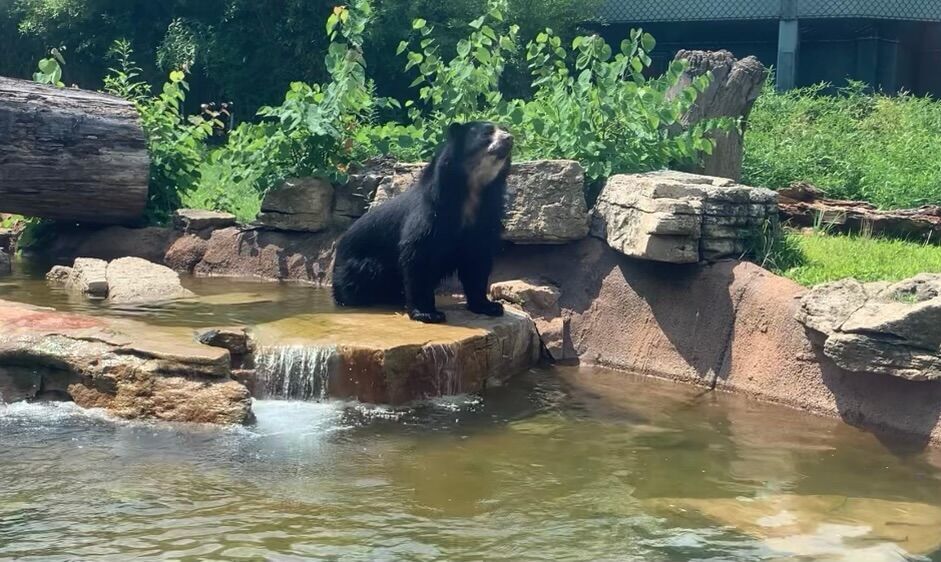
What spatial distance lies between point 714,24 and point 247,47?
21.6ft

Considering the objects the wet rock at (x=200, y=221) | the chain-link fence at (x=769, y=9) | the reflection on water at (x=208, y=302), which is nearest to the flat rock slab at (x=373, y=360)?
the reflection on water at (x=208, y=302)

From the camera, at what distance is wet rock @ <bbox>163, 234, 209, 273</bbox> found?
9.51 metres

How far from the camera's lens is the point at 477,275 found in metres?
6.92

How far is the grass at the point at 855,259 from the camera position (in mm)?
6633

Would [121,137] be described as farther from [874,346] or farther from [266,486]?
[874,346]

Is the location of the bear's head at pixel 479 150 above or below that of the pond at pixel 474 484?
above

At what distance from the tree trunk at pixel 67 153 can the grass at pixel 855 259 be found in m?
5.21

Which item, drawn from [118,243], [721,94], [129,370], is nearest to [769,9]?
[721,94]

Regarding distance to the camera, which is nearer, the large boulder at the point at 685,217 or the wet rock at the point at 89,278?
the large boulder at the point at 685,217

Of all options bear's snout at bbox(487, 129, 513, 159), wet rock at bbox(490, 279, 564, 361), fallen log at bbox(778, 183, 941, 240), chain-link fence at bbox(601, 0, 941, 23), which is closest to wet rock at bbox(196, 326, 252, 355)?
bear's snout at bbox(487, 129, 513, 159)

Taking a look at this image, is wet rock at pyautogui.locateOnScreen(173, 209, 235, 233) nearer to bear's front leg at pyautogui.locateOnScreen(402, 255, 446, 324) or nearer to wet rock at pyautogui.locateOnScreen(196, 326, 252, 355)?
bear's front leg at pyautogui.locateOnScreen(402, 255, 446, 324)

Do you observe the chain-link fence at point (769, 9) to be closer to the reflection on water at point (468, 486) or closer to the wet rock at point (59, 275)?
the wet rock at point (59, 275)

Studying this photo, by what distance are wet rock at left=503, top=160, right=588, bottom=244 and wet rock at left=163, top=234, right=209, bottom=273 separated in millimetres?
3186

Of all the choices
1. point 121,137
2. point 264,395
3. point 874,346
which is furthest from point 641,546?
point 121,137
